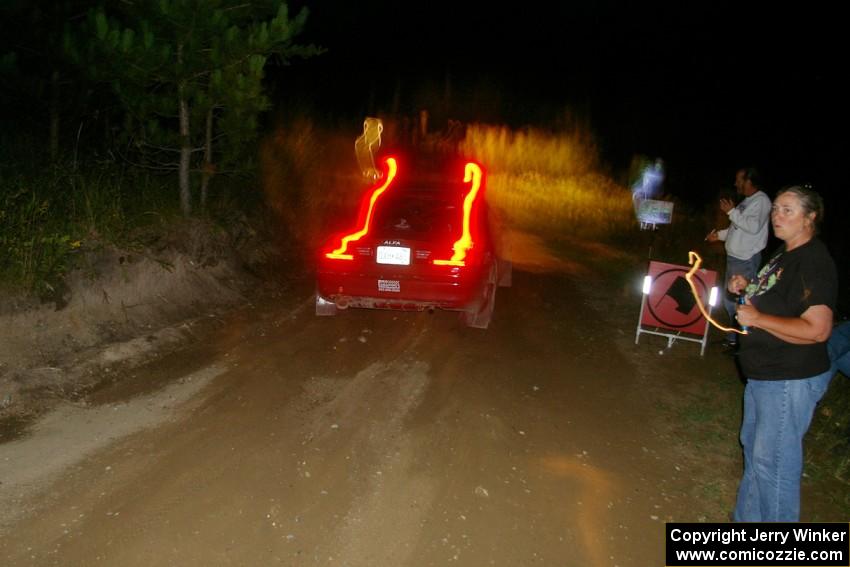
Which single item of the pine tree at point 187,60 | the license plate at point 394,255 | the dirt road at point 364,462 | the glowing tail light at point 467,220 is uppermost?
the pine tree at point 187,60

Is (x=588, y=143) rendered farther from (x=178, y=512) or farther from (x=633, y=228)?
(x=178, y=512)

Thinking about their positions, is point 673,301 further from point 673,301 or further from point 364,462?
point 364,462

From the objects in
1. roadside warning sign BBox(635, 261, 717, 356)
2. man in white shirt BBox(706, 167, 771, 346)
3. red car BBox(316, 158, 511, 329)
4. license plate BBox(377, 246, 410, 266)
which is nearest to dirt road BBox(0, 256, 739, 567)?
roadside warning sign BBox(635, 261, 717, 356)

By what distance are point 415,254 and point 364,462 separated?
9.47ft

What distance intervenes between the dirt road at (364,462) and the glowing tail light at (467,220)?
1.01 m

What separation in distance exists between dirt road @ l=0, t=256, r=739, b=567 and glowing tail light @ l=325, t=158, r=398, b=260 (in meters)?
0.99

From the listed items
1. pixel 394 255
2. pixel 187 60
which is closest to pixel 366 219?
pixel 394 255

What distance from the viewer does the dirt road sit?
3.44 meters

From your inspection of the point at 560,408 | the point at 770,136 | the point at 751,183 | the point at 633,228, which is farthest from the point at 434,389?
the point at 770,136

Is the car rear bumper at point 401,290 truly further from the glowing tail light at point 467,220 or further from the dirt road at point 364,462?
the dirt road at point 364,462

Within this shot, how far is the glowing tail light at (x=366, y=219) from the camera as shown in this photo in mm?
6883

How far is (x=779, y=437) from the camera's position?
3.26 meters

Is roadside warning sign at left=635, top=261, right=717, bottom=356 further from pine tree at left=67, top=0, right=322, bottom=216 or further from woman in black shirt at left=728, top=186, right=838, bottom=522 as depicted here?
pine tree at left=67, top=0, right=322, bottom=216

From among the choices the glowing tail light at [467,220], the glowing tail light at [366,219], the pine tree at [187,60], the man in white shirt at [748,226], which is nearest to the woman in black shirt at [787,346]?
the man in white shirt at [748,226]
